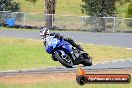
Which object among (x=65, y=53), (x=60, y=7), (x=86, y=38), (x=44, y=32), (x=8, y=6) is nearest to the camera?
(x=44, y=32)

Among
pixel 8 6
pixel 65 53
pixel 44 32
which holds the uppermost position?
pixel 44 32

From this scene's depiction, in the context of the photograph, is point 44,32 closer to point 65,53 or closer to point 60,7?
point 65,53

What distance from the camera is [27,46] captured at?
38.9 ft

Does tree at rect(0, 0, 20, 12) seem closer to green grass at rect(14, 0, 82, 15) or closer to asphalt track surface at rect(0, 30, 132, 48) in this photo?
green grass at rect(14, 0, 82, 15)

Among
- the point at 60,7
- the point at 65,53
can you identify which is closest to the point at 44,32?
the point at 65,53

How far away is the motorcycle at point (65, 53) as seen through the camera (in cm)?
816

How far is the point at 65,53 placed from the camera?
838cm

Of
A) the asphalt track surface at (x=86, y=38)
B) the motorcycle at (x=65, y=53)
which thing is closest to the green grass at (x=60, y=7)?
the asphalt track surface at (x=86, y=38)

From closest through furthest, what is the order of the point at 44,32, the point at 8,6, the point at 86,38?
the point at 44,32
the point at 86,38
the point at 8,6

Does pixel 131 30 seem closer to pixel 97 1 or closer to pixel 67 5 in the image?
pixel 97 1

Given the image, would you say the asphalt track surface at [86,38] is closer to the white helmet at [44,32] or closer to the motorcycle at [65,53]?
the motorcycle at [65,53]

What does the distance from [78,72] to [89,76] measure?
243 millimetres

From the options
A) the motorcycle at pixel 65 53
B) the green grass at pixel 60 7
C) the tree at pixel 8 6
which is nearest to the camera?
the motorcycle at pixel 65 53

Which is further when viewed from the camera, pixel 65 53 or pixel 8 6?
pixel 8 6
